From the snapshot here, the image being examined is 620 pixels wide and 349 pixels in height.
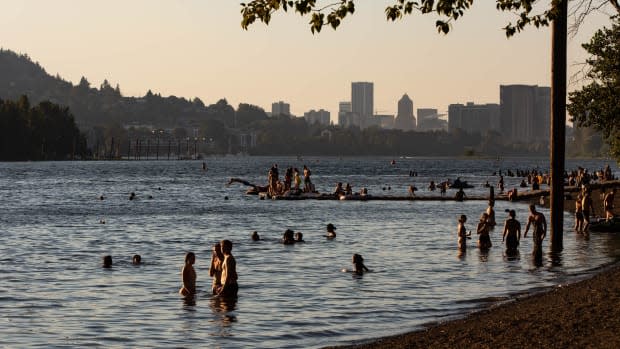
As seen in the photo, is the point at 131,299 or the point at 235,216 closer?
the point at 131,299

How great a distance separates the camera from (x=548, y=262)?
3334 cm

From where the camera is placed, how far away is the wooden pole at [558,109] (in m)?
28.4

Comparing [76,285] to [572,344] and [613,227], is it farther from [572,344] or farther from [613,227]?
[613,227]

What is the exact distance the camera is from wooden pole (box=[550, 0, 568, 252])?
2841cm

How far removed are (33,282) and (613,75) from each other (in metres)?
26.9

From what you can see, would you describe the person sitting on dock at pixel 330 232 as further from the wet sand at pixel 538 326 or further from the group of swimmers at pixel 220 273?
the wet sand at pixel 538 326

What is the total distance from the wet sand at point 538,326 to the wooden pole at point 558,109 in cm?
566

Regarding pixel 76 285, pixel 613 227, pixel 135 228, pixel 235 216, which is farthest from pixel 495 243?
pixel 235 216

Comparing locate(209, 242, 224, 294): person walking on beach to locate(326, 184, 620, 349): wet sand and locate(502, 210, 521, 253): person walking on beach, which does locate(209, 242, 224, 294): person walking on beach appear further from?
locate(502, 210, 521, 253): person walking on beach

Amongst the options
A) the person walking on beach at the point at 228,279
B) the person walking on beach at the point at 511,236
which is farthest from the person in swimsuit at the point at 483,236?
the person walking on beach at the point at 228,279

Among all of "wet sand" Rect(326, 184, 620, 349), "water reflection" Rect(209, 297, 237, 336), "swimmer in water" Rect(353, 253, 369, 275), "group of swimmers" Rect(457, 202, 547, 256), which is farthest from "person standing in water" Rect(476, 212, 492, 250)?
"water reflection" Rect(209, 297, 237, 336)

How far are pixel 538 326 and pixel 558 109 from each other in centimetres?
1104

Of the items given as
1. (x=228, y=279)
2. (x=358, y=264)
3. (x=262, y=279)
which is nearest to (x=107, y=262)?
(x=262, y=279)

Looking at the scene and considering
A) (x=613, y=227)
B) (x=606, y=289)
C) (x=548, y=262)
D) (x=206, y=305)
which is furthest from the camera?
(x=613, y=227)
